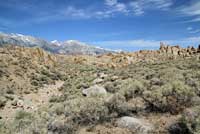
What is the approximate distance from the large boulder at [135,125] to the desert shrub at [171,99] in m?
1.34

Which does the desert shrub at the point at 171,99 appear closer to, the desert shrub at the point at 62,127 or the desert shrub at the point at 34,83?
the desert shrub at the point at 62,127

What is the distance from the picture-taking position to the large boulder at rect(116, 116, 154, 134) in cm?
826

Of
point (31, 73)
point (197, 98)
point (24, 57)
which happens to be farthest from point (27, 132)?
point (24, 57)

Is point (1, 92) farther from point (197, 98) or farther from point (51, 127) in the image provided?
point (197, 98)

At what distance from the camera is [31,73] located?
33.5m

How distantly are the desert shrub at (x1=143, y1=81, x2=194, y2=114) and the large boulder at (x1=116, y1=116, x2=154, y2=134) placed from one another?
1.34 meters

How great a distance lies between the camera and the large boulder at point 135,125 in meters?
8.26

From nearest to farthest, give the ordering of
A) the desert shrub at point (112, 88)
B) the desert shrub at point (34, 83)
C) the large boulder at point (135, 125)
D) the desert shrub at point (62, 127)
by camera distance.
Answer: the large boulder at point (135, 125), the desert shrub at point (62, 127), the desert shrub at point (112, 88), the desert shrub at point (34, 83)

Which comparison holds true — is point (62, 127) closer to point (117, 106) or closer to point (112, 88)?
point (117, 106)

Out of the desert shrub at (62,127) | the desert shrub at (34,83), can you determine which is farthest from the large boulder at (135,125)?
the desert shrub at (34,83)

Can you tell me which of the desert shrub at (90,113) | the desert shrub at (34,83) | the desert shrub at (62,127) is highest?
the desert shrub at (90,113)

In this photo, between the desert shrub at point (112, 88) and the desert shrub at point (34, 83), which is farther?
the desert shrub at point (34, 83)

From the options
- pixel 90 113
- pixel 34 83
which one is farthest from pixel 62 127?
pixel 34 83

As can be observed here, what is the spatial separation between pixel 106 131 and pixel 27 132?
8.99 ft
